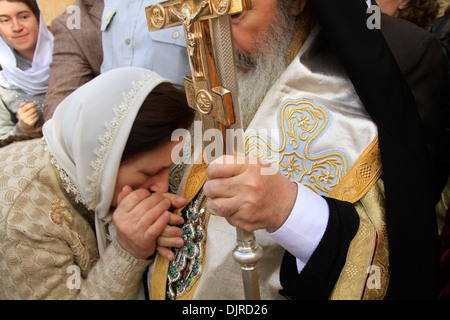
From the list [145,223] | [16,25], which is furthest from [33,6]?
[145,223]

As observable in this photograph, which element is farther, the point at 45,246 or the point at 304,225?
the point at 45,246

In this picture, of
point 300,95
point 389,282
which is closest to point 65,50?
point 300,95

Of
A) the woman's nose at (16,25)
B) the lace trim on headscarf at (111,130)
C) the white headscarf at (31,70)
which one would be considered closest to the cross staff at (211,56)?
the lace trim on headscarf at (111,130)

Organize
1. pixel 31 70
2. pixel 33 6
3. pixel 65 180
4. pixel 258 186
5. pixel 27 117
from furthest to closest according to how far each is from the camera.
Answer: pixel 31 70, pixel 33 6, pixel 27 117, pixel 65 180, pixel 258 186

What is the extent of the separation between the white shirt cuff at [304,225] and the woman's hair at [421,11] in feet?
6.03

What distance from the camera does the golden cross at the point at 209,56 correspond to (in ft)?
3.04

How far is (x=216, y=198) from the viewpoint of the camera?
3.53 ft

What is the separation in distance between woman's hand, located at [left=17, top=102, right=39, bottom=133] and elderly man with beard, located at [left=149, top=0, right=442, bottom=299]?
168cm

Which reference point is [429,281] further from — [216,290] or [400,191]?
[216,290]

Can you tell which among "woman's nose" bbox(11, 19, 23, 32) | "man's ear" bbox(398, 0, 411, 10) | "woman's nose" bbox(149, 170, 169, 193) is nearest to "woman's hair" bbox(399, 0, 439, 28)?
"man's ear" bbox(398, 0, 411, 10)

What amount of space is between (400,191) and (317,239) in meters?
0.32

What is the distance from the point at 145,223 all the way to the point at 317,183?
25.9 inches

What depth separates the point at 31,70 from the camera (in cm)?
312

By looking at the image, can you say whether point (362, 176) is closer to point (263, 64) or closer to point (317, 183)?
point (317, 183)
